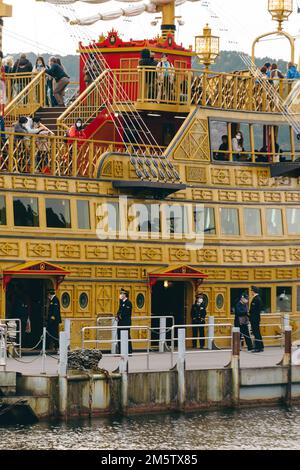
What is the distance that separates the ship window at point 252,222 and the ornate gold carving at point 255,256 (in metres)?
0.52

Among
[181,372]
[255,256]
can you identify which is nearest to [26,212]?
[181,372]

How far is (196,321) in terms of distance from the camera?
182 feet

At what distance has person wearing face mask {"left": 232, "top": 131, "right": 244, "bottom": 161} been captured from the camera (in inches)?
2315

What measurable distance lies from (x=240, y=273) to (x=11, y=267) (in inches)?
325

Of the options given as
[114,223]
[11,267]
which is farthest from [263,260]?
[11,267]

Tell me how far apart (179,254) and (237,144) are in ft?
15.0

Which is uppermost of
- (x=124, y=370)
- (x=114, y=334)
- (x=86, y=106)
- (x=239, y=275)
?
(x=86, y=106)

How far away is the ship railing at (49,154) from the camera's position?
53000 mm

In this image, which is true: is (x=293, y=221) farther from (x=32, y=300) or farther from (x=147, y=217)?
(x=32, y=300)

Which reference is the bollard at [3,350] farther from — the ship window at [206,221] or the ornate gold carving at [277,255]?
the ornate gold carving at [277,255]

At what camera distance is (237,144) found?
193 feet

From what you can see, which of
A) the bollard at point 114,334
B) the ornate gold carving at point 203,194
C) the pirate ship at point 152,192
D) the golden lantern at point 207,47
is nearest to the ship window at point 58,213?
the pirate ship at point 152,192

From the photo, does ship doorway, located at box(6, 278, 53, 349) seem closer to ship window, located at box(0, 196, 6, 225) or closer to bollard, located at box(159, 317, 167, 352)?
ship window, located at box(0, 196, 6, 225)

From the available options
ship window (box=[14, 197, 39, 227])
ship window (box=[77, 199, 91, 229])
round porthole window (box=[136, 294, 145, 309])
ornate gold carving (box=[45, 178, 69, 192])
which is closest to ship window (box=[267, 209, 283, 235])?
round porthole window (box=[136, 294, 145, 309])
